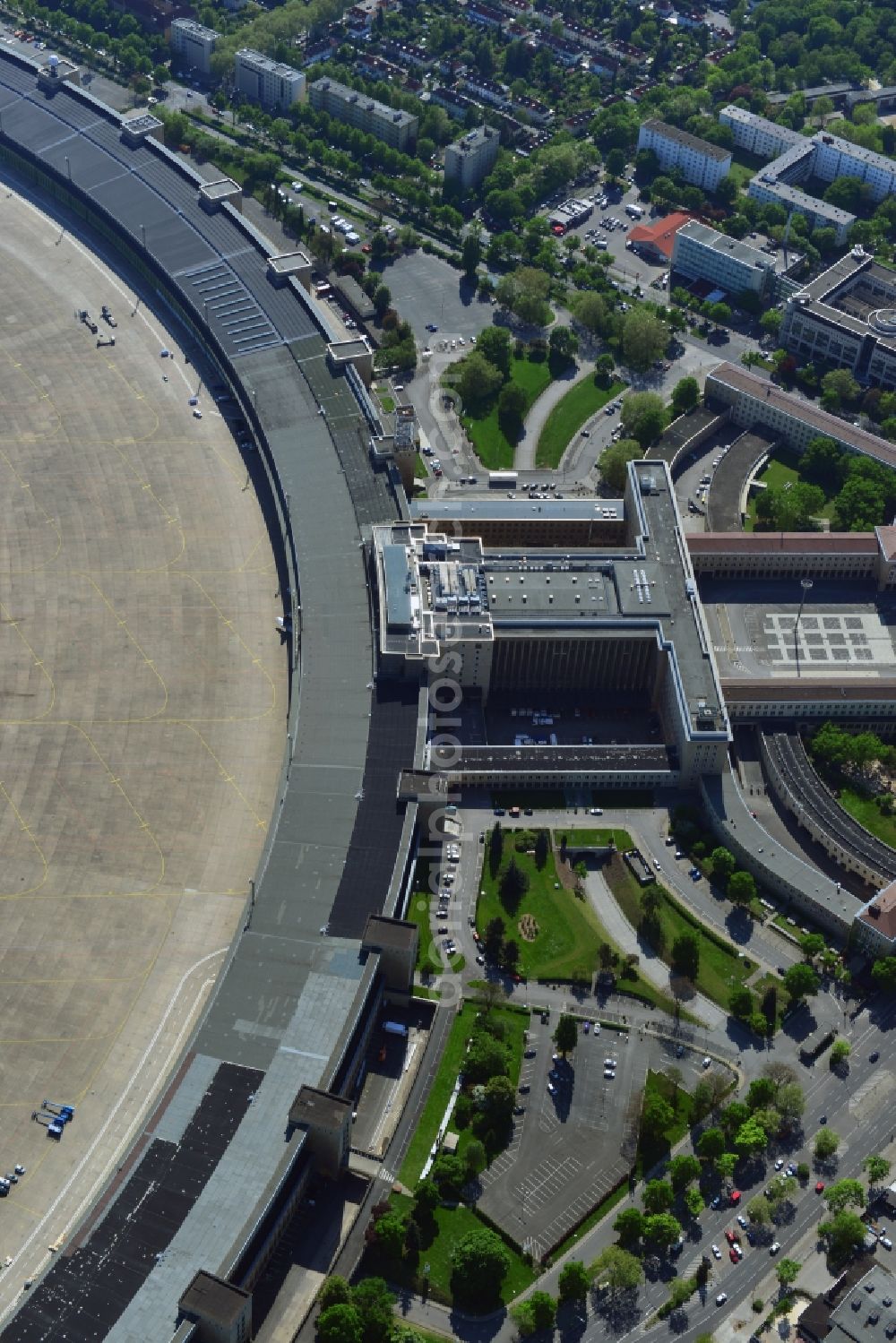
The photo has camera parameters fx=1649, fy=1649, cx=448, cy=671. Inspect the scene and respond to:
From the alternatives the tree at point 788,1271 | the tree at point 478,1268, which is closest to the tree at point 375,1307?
the tree at point 478,1268

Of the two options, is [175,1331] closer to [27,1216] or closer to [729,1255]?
[27,1216]

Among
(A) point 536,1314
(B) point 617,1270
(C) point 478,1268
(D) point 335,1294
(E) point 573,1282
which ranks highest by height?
(B) point 617,1270

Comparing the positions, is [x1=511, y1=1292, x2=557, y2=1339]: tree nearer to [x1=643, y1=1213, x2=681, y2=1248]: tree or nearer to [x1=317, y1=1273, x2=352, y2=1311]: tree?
[x1=643, y1=1213, x2=681, y2=1248]: tree

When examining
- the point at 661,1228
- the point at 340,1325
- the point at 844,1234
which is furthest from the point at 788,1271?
the point at 340,1325

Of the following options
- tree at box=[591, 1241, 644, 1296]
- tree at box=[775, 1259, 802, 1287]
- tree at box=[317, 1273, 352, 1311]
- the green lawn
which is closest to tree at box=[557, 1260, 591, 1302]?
tree at box=[591, 1241, 644, 1296]

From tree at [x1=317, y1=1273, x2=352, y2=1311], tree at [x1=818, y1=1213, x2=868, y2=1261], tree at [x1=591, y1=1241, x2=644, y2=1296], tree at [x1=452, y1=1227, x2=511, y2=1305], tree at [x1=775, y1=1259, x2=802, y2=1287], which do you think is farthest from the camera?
tree at [x1=818, y1=1213, x2=868, y2=1261]

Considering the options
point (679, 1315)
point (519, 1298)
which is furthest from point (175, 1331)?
point (679, 1315)

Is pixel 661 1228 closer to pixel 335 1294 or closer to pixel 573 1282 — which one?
pixel 573 1282
